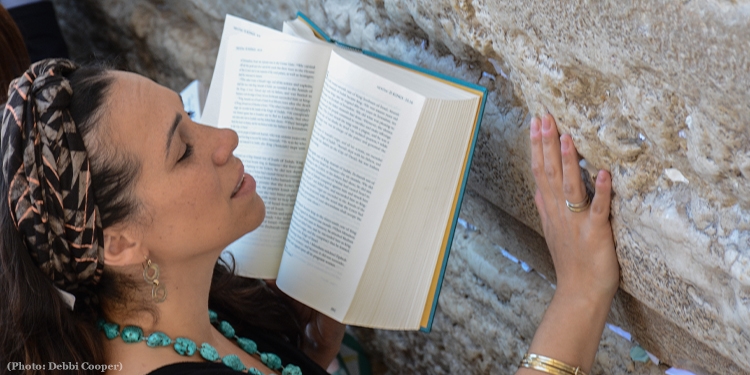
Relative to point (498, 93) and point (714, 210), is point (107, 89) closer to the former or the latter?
point (498, 93)

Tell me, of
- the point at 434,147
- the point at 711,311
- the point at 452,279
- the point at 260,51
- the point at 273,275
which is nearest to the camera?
the point at 711,311

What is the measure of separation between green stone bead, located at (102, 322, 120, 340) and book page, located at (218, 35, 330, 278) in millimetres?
238

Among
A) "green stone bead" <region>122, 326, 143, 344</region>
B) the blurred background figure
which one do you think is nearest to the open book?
"green stone bead" <region>122, 326, 143, 344</region>

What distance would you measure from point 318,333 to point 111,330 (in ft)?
1.40

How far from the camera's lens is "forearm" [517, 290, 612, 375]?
93cm

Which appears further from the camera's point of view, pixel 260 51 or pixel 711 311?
pixel 260 51

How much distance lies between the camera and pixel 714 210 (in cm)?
75

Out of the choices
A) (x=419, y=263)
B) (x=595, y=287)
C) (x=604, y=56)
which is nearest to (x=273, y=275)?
(x=419, y=263)

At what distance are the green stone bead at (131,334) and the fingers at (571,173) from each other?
645 millimetres

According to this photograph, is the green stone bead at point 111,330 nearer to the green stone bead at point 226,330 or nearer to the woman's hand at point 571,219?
the green stone bead at point 226,330

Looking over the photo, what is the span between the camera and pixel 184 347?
3.29 feet

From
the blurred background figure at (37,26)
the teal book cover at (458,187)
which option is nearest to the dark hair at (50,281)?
the teal book cover at (458,187)

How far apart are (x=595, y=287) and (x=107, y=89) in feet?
2.33

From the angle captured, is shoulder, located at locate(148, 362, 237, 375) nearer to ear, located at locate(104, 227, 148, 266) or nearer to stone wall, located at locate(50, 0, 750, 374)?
ear, located at locate(104, 227, 148, 266)
